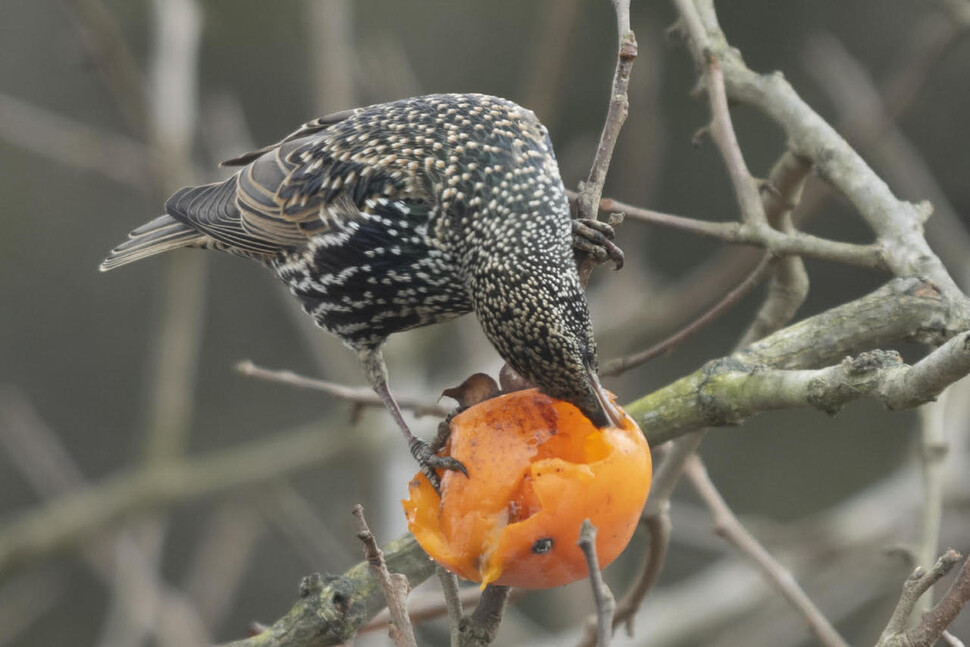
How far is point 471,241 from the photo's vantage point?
3109mm

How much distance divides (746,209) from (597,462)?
3.29ft

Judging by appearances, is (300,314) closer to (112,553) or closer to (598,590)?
(112,553)

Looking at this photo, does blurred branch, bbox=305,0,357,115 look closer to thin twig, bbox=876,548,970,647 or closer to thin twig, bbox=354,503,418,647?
thin twig, bbox=354,503,418,647

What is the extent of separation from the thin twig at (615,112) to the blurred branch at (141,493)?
143 inches

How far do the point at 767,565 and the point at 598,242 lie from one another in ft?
2.89

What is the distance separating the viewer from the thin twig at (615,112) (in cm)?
241

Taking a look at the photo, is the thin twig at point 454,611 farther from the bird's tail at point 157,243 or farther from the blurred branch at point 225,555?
the blurred branch at point 225,555

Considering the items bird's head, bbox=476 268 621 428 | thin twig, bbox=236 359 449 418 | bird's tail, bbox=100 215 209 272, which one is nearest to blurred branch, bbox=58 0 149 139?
bird's tail, bbox=100 215 209 272

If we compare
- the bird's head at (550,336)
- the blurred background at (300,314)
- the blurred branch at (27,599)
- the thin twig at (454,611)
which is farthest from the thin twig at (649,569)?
the blurred branch at (27,599)

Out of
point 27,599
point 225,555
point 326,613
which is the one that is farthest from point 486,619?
point 27,599

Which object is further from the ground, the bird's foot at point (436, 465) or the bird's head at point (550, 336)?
the bird's head at point (550, 336)

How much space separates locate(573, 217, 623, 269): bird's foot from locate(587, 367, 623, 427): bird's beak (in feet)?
1.49

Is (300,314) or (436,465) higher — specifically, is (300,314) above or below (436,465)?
above

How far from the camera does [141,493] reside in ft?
19.0
